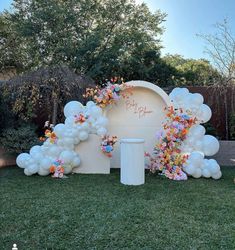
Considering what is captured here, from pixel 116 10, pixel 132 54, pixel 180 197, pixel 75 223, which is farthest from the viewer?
pixel 116 10

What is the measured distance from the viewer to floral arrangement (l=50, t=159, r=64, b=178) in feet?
18.5

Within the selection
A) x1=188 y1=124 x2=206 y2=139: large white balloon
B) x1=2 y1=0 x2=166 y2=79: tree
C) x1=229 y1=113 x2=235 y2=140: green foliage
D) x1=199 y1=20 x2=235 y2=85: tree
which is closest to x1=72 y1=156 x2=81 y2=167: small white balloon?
x1=188 y1=124 x2=206 y2=139: large white balloon

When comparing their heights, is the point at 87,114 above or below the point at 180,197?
above

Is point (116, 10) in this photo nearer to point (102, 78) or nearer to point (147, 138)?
point (102, 78)

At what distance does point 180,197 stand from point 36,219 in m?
2.10

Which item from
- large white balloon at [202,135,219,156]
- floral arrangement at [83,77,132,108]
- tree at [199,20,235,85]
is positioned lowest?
large white balloon at [202,135,219,156]

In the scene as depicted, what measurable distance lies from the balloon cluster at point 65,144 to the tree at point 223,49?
4.80 meters

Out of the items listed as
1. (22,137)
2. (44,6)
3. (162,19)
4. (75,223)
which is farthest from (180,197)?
(162,19)

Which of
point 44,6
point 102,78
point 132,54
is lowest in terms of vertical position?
point 102,78

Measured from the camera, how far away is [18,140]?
22.0 ft

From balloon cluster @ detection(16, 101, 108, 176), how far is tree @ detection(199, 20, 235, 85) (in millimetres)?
4797

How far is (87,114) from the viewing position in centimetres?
607

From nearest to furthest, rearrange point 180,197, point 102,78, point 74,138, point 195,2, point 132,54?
point 180,197 → point 74,138 → point 195,2 → point 102,78 → point 132,54

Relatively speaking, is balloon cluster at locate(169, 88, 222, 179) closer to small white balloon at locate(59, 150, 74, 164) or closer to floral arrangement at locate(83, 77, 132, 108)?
floral arrangement at locate(83, 77, 132, 108)
